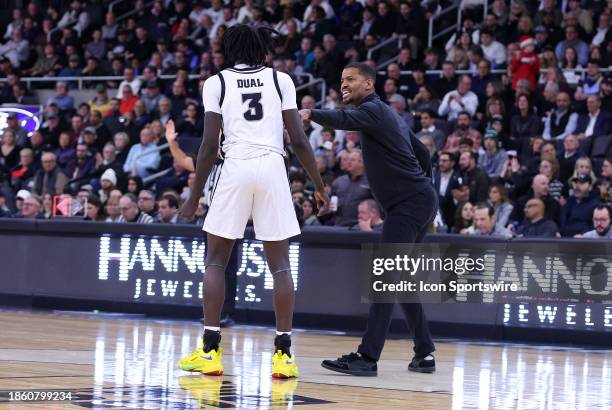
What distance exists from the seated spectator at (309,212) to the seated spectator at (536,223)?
2369 mm

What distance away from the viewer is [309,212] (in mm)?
14328

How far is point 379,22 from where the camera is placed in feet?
68.1

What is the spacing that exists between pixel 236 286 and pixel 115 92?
435 inches

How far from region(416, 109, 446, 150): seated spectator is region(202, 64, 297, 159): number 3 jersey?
8.97m

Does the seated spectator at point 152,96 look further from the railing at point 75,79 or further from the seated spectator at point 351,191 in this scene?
the seated spectator at point 351,191

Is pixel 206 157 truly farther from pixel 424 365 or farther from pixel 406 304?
pixel 424 365

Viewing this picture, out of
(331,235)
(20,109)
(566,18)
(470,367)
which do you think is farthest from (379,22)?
(470,367)

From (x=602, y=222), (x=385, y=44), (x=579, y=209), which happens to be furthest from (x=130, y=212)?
(x=385, y=44)

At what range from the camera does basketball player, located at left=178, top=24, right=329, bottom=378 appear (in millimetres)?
7762

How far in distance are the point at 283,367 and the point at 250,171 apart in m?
1.23

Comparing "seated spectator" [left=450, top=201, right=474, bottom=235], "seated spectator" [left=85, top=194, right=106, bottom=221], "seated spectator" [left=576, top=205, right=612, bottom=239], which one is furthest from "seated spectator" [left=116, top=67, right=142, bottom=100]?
"seated spectator" [left=576, top=205, right=612, bottom=239]

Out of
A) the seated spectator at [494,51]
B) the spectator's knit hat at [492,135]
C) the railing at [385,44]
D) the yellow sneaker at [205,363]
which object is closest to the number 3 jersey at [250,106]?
the yellow sneaker at [205,363]

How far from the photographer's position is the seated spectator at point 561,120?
16.4 metres

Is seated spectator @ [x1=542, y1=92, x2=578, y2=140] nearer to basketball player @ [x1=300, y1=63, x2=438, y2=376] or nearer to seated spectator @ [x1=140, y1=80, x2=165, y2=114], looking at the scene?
seated spectator @ [x1=140, y1=80, x2=165, y2=114]
